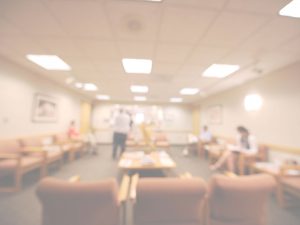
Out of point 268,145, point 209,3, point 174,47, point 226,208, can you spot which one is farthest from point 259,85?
point 226,208

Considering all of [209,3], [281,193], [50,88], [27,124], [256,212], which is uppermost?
[209,3]

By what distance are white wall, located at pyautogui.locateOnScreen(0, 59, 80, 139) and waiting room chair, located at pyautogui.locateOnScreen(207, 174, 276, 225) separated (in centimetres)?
411

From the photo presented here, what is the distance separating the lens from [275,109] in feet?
11.4

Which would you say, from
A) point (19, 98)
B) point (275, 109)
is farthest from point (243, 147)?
point (19, 98)

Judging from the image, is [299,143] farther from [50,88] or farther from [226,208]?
[50,88]

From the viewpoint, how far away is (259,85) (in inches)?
156

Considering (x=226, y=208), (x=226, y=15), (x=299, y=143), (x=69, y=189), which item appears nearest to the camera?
(x=69, y=189)

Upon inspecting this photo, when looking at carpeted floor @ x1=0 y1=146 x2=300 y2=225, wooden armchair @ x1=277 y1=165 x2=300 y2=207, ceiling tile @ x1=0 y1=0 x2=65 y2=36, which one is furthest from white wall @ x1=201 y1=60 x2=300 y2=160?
ceiling tile @ x1=0 y1=0 x2=65 y2=36

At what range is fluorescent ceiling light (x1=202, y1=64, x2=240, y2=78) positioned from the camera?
10.6 ft

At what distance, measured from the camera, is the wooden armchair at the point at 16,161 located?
261 cm

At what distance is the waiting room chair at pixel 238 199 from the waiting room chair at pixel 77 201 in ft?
3.06

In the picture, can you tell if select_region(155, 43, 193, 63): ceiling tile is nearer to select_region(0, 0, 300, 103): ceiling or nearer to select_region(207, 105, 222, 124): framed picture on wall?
select_region(0, 0, 300, 103): ceiling

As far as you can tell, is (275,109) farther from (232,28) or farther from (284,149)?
(232,28)

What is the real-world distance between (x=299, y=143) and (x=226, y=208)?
2.70 m
